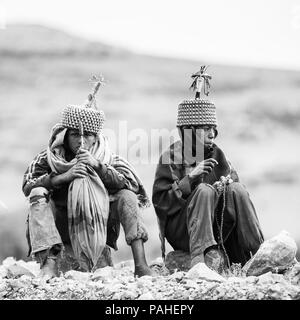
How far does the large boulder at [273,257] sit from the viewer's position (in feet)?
37.9

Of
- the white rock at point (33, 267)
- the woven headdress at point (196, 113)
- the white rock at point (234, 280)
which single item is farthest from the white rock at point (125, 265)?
the white rock at point (234, 280)

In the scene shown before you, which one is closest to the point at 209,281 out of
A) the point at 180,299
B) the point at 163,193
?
the point at 180,299

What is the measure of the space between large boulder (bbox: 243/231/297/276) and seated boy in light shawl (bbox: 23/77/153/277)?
87 centimetres

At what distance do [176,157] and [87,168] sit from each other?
2.52ft

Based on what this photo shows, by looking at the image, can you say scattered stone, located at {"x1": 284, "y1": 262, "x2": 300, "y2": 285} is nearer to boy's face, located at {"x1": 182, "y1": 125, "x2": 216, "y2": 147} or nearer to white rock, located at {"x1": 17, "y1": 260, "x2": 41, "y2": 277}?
boy's face, located at {"x1": 182, "y1": 125, "x2": 216, "y2": 147}

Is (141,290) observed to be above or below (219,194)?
below

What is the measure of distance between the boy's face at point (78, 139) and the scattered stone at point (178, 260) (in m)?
1.15

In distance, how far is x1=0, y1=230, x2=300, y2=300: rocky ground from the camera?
10.8 m

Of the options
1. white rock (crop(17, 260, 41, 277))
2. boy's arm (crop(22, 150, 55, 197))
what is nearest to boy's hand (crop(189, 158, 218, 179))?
boy's arm (crop(22, 150, 55, 197))

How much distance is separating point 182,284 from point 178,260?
3.50 ft

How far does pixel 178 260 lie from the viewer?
12227mm

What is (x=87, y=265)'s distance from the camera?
11.9 metres

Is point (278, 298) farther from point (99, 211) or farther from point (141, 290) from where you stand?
point (99, 211)
